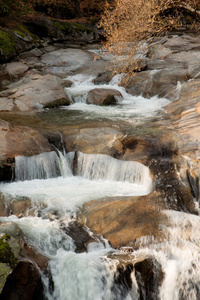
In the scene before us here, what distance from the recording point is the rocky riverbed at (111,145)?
5637mm

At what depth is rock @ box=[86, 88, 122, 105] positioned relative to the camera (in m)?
13.8

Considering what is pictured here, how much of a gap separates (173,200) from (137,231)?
1407 millimetres

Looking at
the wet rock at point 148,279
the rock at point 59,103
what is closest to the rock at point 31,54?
the rock at point 59,103

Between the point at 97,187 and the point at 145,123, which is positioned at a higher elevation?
the point at 145,123

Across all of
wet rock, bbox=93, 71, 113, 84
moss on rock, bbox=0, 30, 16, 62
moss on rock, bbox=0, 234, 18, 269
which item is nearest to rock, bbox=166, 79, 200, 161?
wet rock, bbox=93, 71, 113, 84

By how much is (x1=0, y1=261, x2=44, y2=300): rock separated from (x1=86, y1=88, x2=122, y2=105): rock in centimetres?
969

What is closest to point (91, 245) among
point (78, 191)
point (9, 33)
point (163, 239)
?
point (163, 239)

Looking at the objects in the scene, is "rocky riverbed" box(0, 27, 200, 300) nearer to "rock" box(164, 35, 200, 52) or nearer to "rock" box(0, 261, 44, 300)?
"rock" box(0, 261, 44, 300)

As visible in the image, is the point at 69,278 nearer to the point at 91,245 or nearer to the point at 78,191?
the point at 91,245

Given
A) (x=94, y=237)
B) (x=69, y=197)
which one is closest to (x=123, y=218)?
(x=94, y=237)

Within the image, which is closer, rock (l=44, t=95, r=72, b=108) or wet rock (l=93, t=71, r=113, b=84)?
rock (l=44, t=95, r=72, b=108)

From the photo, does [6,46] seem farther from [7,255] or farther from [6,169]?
[7,255]

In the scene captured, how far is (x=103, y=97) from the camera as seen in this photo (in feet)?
45.4

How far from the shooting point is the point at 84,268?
5520mm
